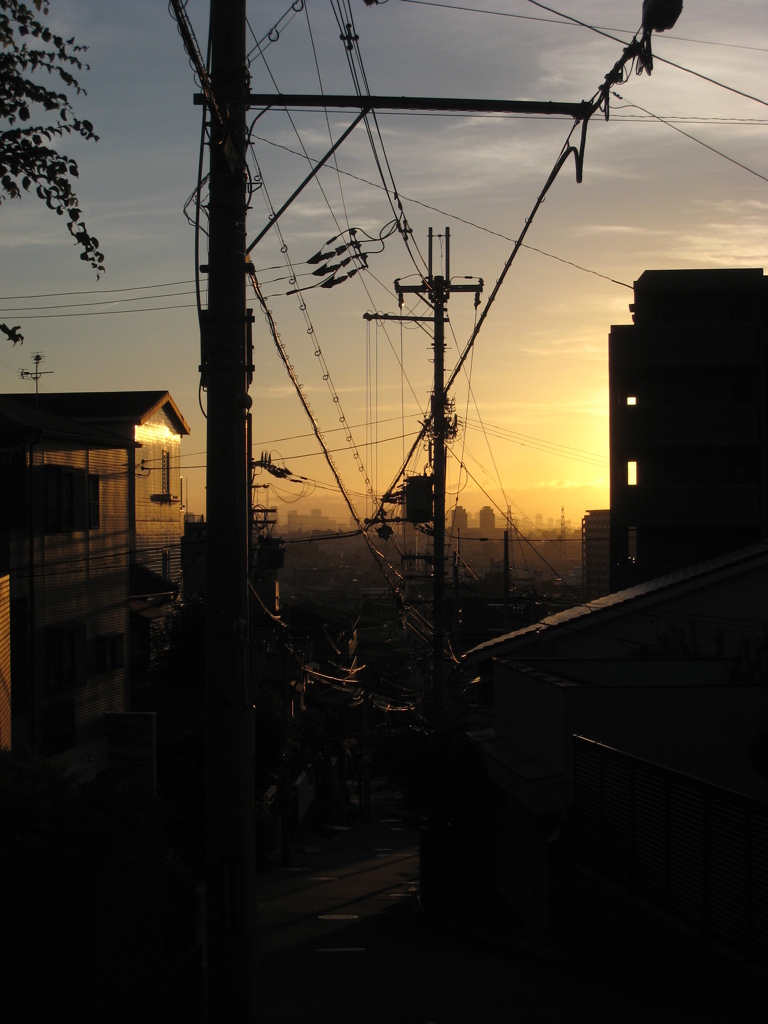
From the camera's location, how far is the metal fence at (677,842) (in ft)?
30.5

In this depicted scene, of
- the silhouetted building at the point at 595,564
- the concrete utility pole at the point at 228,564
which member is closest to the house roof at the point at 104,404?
the concrete utility pole at the point at 228,564

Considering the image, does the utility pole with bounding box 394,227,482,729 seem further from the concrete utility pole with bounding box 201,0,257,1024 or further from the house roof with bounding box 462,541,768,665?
the concrete utility pole with bounding box 201,0,257,1024

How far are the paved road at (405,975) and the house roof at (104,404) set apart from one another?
48.6 ft

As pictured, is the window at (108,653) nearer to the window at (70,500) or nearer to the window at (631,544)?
the window at (70,500)

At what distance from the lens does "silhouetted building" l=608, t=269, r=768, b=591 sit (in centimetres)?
3606

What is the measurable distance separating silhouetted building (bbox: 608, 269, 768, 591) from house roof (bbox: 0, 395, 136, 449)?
20147 millimetres

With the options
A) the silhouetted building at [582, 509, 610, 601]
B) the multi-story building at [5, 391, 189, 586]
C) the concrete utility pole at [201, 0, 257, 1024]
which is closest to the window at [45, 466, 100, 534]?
the multi-story building at [5, 391, 189, 586]

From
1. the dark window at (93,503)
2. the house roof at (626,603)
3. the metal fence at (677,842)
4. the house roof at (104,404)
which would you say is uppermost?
the house roof at (104,404)

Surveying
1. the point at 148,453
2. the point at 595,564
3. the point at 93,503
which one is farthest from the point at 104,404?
the point at 595,564

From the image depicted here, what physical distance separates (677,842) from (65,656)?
14422mm

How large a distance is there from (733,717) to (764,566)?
9090 mm

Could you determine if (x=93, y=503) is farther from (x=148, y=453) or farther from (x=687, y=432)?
(x=687, y=432)

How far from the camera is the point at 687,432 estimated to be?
36.4 meters

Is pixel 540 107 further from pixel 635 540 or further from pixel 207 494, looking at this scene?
pixel 635 540
